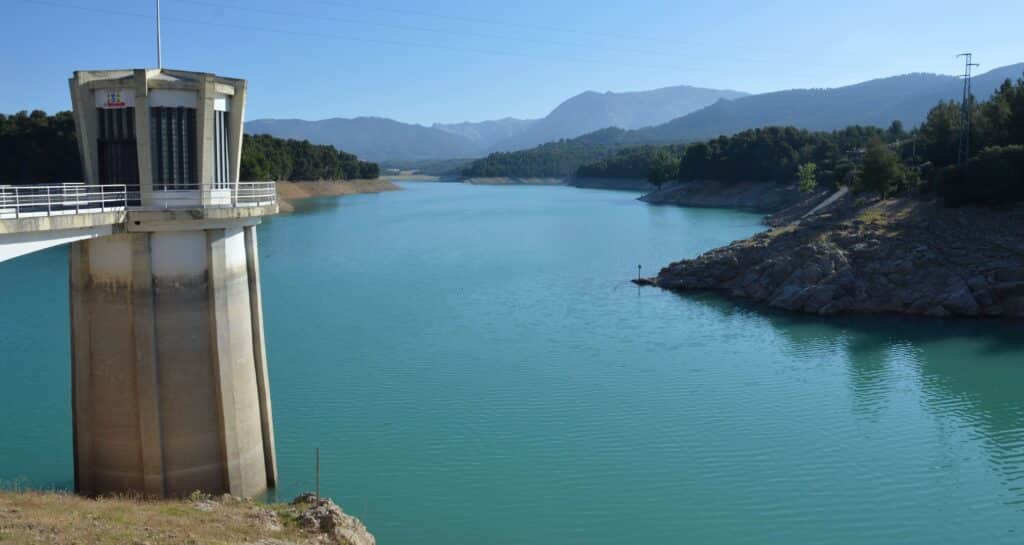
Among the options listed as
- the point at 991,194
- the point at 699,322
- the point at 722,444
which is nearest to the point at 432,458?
the point at 722,444

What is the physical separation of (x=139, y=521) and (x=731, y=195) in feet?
366

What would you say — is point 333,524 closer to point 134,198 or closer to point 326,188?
point 134,198

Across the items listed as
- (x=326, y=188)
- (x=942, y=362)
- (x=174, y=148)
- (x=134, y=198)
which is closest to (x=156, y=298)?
(x=134, y=198)

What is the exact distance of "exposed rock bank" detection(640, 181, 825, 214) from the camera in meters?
105

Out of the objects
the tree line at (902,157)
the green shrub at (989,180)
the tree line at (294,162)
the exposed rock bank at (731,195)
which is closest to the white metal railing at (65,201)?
the green shrub at (989,180)

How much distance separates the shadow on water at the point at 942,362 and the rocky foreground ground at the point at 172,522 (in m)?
15.6

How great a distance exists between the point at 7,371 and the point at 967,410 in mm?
31064

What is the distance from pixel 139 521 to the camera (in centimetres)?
1303

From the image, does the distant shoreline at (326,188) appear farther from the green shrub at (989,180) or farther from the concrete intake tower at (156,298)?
the concrete intake tower at (156,298)

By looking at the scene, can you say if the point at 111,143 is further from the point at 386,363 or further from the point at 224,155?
the point at 386,363

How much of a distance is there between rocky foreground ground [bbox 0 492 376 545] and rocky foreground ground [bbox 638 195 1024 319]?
31839 millimetres

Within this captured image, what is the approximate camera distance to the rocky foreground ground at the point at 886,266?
3988 cm

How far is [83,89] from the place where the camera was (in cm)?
1650

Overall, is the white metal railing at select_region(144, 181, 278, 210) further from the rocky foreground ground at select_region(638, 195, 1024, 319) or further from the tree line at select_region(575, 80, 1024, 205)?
the tree line at select_region(575, 80, 1024, 205)
